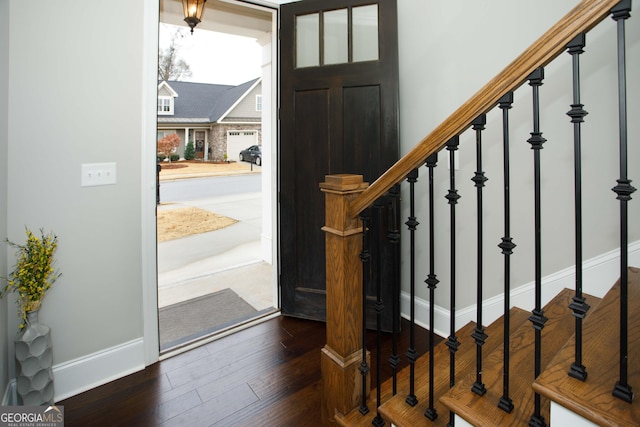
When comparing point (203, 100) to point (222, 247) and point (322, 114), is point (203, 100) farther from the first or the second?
point (322, 114)

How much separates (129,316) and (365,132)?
5.95 feet

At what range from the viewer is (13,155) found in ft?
5.86

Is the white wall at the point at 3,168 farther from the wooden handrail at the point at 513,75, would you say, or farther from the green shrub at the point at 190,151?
the green shrub at the point at 190,151

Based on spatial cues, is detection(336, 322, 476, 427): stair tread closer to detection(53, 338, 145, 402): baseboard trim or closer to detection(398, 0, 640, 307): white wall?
detection(398, 0, 640, 307): white wall

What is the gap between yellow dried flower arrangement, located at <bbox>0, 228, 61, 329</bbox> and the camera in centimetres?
175

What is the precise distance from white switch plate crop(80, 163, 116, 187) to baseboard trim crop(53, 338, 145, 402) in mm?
916

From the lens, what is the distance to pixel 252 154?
12.9 meters

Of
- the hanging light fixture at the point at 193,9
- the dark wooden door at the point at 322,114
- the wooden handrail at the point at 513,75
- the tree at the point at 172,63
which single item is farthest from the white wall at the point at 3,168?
the tree at the point at 172,63

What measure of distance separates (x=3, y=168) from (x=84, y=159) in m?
0.33

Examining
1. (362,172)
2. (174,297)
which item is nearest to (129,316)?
(174,297)

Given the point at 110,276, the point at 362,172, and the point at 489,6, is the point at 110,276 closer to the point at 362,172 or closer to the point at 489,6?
the point at 362,172

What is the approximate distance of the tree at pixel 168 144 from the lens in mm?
11133

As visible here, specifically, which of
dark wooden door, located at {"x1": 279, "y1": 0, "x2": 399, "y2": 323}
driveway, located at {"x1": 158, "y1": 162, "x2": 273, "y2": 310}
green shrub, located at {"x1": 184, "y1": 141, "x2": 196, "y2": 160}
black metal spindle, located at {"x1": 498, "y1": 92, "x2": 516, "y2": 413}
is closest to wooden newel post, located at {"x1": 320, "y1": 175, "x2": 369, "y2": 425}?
black metal spindle, located at {"x1": 498, "y1": 92, "x2": 516, "y2": 413}

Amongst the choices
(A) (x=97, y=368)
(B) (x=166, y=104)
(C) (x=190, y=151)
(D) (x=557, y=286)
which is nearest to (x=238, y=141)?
(C) (x=190, y=151)
